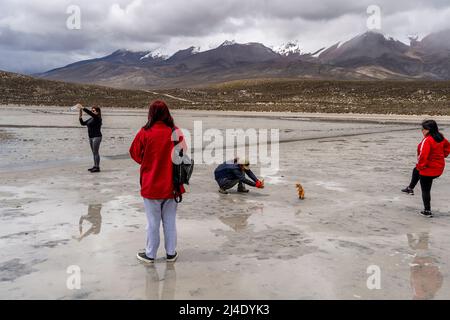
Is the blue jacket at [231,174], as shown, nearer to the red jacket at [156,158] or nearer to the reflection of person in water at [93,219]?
the reflection of person in water at [93,219]

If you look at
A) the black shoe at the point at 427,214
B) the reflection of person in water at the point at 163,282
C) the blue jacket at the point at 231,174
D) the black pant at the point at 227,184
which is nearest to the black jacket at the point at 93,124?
the blue jacket at the point at 231,174

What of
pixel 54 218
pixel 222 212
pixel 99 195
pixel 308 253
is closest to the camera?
pixel 308 253

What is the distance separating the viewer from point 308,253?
20.8 feet

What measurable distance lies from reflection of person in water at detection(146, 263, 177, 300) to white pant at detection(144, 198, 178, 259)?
216mm

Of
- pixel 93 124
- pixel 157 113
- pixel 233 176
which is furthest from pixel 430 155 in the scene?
pixel 93 124

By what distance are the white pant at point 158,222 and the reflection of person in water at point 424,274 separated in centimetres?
284

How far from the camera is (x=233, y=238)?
7.02 meters

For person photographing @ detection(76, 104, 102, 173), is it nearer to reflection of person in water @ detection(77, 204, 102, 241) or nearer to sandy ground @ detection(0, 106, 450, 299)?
sandy ground @ detection(0, 106, 450, 299)

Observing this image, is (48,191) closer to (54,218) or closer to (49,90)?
(54,218)

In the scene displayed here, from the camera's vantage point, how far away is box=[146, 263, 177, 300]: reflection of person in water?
496cm
